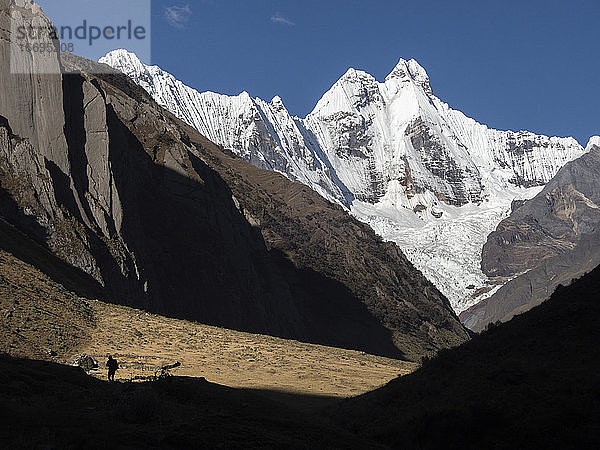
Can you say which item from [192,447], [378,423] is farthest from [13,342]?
[192,447]

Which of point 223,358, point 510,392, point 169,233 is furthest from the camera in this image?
point 169,233

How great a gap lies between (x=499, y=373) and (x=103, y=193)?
4519 cm

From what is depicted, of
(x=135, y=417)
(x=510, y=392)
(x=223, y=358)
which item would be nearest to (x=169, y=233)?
(x=223, y=358)

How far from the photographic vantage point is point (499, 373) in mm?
20109

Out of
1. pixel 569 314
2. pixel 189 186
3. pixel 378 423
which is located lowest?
pixel 378 423

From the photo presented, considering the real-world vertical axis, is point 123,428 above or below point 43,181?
below

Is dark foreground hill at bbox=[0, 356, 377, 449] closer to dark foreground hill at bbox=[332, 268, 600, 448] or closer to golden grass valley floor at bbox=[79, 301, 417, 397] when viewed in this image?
dark foreground hill at bbox=[332, 268, 600, 448]

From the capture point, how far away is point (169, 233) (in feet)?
231

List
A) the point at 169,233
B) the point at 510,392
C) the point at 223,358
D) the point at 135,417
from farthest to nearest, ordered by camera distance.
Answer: the point at 169,233
the point at 223,358
the point at 510,392
the point at 135,417

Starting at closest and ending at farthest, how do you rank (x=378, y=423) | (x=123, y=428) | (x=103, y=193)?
(x=123, y=428), (x=378, y=423), (x=103, y=193)

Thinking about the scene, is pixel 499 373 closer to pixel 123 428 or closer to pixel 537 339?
pixel 537 339

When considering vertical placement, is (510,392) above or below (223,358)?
below

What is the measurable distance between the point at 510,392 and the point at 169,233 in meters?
55.9

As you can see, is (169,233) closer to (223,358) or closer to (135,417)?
(223,358)
